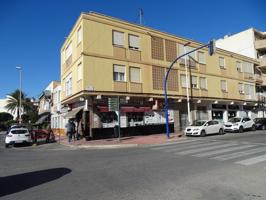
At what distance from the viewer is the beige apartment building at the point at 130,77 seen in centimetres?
2172

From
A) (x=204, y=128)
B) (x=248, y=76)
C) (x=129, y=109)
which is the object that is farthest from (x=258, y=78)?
(x=129, y=109)

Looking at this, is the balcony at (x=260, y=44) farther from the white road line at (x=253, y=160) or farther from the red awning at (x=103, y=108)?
the white road line at (x=253, y=160)

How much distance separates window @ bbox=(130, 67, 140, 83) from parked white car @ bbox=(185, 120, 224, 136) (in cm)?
646

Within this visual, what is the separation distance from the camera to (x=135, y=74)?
79.3 ft

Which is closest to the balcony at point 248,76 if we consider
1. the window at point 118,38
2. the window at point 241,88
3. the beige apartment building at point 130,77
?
the window at point 241,88

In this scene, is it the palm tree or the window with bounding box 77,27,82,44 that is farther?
the palm tree

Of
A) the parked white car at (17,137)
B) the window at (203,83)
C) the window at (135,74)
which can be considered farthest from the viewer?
the window at (203,83)

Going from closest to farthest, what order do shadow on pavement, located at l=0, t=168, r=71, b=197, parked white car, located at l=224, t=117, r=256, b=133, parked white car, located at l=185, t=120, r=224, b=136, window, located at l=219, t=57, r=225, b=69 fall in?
shadow on pavement, located at l=0, t=168, r=71, b=197
parked white car, located at l=185, t=120, r=224, b=136
parked white car, located at l=224, t=117, r=256, b=133
window, located at l=219, t=57, r=225, b=69

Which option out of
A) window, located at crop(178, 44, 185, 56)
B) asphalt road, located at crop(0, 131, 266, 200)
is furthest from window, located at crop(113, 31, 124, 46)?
asphalt road, located at crop(0, 131, 266, 200)

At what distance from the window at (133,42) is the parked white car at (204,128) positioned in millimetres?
9018

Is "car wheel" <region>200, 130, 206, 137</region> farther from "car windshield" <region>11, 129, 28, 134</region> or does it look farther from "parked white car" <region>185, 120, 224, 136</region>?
"car windshield" <region>11, 129, 28, 134</region>

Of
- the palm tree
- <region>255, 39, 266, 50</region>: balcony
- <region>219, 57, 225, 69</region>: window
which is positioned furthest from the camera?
the palm tree

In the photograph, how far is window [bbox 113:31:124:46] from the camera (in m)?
23.2

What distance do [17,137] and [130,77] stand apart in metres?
10.7
